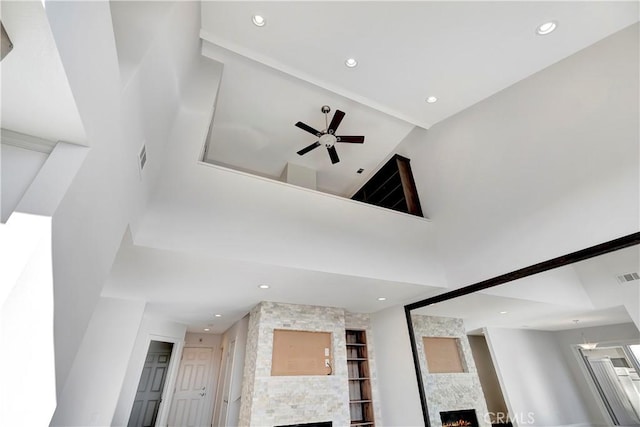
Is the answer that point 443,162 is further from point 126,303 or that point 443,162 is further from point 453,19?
point 126,303

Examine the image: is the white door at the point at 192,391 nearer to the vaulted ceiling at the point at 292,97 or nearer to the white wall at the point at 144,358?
the white wall at the point at 144,358

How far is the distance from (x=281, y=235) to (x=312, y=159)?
2411 mm

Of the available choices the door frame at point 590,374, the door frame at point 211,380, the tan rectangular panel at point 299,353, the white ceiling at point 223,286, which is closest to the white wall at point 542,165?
the door frame at point 590,374

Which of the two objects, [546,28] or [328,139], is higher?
[328,139]

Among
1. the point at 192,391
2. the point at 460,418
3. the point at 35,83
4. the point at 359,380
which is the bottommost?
the point at 460,418

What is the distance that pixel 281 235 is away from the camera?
3.38m

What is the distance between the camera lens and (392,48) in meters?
2.74

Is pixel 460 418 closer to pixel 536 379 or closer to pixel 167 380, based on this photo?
pixel 536 379

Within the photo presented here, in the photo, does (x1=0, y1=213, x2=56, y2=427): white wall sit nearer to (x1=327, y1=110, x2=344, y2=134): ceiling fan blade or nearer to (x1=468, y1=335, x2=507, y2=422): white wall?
(x1=327, y1=110, x2=344, y2=134): ceiling fan blade

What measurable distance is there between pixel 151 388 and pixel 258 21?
708 centimetres

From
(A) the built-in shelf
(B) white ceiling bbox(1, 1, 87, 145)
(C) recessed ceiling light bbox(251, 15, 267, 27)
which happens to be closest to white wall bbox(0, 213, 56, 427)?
(B) white ceiling bbox(1, 1, 87, 145)

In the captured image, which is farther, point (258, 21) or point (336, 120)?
point (336, 120)

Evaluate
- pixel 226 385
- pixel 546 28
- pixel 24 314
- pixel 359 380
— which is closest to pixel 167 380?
pixel 226 385

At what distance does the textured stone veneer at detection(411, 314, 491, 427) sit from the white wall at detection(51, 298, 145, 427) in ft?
14.5
